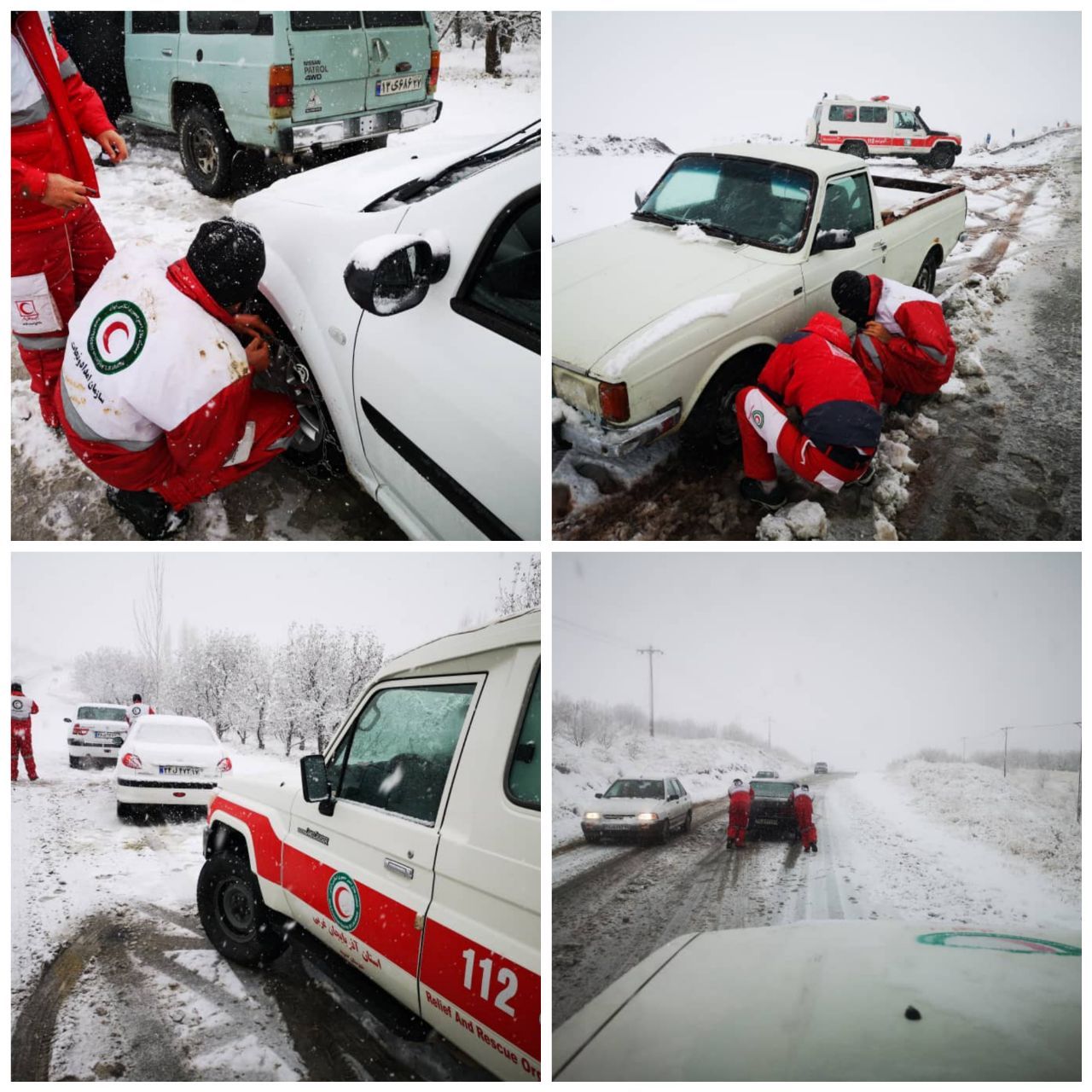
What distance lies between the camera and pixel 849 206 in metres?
2.86

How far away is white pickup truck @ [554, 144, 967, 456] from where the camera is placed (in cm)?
227

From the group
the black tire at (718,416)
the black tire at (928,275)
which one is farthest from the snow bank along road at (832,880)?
the black tire at (928,275)

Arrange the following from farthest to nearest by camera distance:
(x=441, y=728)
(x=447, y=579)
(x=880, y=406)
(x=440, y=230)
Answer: (x=880, y=406) < (x=447, y=579) < (x=440, y=230) < (x=441, y=728)

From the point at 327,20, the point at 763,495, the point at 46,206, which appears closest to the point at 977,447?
the point at 763,495

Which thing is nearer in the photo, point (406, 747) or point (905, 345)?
point (406, 747)

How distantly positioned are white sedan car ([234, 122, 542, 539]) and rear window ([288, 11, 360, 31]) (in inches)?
16.3

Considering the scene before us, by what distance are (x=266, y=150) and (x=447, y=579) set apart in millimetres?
1652

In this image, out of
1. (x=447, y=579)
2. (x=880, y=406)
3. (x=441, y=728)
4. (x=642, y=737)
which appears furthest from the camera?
(x=880, y=406)

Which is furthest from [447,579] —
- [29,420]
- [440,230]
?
[29,420]

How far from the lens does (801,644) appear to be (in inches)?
101

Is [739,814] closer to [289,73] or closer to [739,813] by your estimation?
[739,813]

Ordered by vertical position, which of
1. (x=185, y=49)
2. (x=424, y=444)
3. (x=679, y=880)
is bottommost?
(x=679, y=880)

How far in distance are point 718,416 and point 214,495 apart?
1725 millimetres

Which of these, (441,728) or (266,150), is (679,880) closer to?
(441,728)
